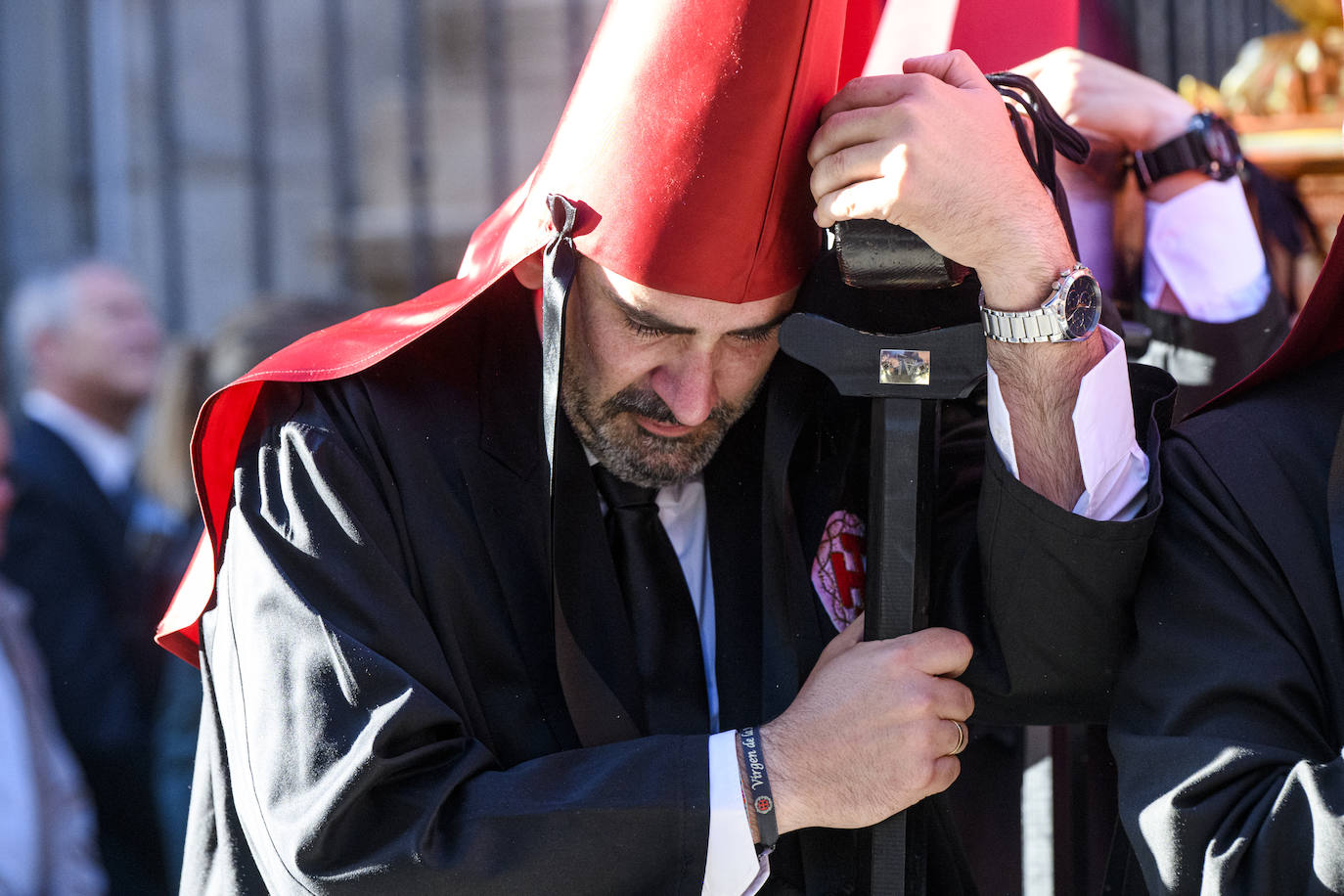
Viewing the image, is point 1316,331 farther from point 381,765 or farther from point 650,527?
point 381,765

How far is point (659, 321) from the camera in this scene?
1.97m

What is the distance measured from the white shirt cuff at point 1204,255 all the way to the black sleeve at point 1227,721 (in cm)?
95

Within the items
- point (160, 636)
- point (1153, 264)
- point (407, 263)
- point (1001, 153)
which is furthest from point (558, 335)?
point (407, 263)

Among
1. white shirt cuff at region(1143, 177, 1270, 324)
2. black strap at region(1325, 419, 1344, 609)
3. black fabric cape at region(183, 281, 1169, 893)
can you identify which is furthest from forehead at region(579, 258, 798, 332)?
white shirt cuff at region(1143, 177, 1270, 324)

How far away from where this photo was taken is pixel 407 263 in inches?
183

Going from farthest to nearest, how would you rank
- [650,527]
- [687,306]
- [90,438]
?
[90,438] < [650,527] < [687,306]

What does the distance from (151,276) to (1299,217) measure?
333 centimetres

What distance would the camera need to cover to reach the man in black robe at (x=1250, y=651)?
1491mm

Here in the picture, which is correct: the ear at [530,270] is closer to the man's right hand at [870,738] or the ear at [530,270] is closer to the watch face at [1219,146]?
the man's right hand at [870,738]

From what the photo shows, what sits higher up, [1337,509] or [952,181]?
[952,181]

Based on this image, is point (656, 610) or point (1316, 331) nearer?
point (1316, 331)

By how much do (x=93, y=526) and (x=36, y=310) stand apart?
75cm

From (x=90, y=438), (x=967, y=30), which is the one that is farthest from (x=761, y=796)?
(x=90, y=438)

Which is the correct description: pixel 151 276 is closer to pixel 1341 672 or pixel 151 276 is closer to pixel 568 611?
pixel 568 611
